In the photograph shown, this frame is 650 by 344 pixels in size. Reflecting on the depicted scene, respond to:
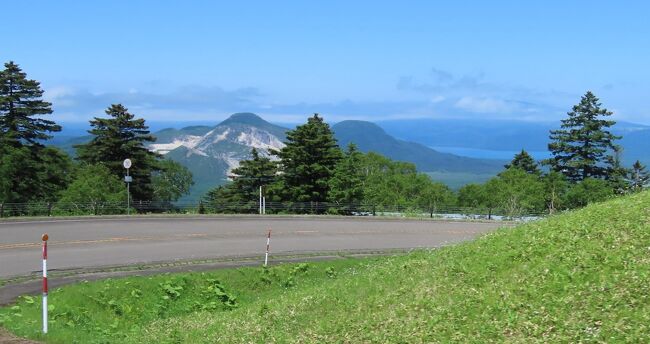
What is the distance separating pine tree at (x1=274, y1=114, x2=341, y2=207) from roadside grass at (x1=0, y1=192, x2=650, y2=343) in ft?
160

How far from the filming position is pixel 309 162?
65688 millimetres

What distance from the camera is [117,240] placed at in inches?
1030

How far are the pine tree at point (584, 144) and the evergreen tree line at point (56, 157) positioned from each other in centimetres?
5265

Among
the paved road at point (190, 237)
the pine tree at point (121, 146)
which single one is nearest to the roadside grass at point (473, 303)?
the paved road at point (190, 237)

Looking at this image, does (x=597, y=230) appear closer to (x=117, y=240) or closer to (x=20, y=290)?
(x=20, y=290)

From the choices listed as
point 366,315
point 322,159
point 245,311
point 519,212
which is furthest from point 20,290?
point 322,159

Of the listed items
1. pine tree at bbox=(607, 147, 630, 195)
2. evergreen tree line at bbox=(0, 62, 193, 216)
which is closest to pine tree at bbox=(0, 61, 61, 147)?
evergreen tree line at bbox=(0, 62, 193, 216)

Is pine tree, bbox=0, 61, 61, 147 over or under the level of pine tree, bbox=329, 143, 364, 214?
over

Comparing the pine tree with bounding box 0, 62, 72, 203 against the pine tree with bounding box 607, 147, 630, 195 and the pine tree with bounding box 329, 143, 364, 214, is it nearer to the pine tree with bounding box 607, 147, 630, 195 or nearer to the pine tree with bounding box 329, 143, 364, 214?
the pine tree with bounding box 329, 143, 364, 214

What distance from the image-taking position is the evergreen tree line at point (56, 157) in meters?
53.9

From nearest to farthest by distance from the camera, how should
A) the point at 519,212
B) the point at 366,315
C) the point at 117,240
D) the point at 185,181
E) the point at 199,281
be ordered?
the point at 366,315 < the point at 199,281 < the point at 117,240 < the point at 519,212 < the point at 185,181

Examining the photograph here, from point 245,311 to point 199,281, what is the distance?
21.4ft

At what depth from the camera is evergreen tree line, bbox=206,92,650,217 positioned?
211ft

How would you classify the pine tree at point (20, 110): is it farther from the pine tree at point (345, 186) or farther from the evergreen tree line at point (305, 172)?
the pine tree at point (345, 186)
